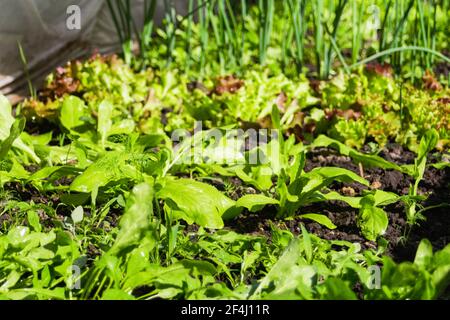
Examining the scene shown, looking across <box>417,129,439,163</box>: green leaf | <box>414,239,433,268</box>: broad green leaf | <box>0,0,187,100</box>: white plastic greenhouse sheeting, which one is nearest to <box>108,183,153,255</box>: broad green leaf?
<box>414,239,433,268</box>: broad green leaf

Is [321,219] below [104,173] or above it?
below

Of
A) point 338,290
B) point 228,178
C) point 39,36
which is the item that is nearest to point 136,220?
point 338,290

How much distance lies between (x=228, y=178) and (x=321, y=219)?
528 mm

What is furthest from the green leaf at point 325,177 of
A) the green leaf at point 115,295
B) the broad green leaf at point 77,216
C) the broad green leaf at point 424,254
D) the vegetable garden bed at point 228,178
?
the green leaf at point 115,295

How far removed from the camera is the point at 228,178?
112 inches

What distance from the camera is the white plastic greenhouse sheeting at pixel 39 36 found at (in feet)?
11.4

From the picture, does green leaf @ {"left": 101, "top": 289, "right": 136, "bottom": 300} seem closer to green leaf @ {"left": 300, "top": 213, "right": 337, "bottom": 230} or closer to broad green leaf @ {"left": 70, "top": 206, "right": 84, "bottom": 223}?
broad green leaf @ {"left": 70, "top": 206, "right": 84, "bottom": 223}

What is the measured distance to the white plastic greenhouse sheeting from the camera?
136 inches

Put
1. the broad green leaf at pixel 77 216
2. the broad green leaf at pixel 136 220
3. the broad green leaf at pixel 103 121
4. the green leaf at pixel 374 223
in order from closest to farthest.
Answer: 1. the broad green leaf at pixel 136 220
2. the broad green leaf at pixel 77 216
3. the green leaf at pixel 374 223
4. the broad green leaf at pixel 103 121

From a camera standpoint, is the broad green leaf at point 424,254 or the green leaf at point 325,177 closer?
the broad green leaf at point 424,254

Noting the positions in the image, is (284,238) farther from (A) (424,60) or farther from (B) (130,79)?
(A) (424,60)

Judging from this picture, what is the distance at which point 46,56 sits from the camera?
3.71 m

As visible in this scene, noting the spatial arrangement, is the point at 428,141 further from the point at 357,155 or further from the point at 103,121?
the point at 103,121

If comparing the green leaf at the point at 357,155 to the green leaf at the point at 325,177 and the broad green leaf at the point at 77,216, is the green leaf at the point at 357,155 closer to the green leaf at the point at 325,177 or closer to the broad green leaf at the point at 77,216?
the green leaf at the point at 325,177
